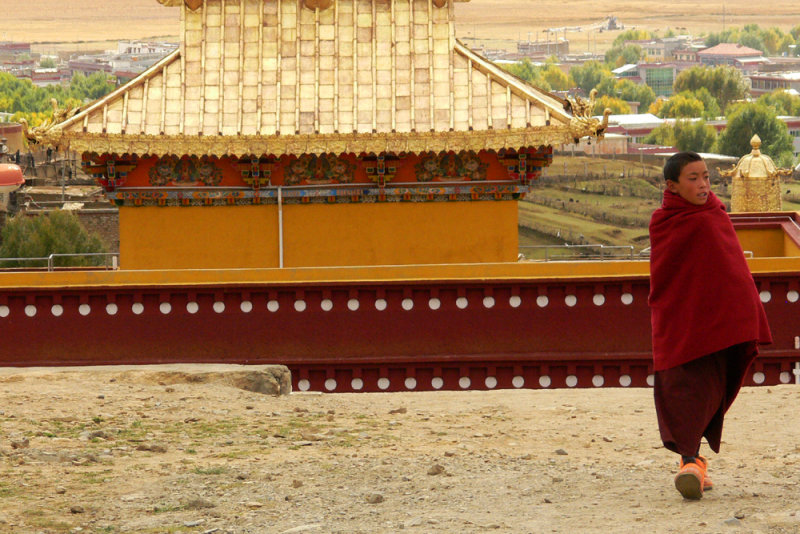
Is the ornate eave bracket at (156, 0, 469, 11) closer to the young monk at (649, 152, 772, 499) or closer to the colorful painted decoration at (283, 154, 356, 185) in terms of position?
the colorful painted decoration at (283, 154, 356, 185)

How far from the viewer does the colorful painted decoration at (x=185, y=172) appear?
15.7 meters

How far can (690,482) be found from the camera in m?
8.26

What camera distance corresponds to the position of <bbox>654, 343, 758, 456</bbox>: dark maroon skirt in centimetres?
863

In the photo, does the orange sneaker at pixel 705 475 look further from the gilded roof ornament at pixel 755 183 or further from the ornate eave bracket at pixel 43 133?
the gilded roof ornament at pixel 755 183

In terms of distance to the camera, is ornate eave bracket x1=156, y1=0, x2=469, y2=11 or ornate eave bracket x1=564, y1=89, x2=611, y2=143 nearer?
ornate eave bracket x1=564, y1=89, x2=611, y2=143

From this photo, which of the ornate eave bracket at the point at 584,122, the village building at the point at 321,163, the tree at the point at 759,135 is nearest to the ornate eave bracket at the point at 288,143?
the village building at the point at 321,163

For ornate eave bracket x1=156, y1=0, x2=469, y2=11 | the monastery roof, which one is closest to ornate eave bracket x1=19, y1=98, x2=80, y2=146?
the monastery roof

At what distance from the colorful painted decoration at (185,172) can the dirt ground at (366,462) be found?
10.4 ft

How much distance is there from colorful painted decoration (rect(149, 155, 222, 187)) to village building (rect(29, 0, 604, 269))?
13 millimetres

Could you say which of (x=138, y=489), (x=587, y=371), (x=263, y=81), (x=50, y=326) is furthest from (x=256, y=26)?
(x=138, y=489)

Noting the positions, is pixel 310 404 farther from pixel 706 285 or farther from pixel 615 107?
pixel 615 107

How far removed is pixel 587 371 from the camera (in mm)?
15297

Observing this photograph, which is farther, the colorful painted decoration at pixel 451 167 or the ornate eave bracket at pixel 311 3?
the ornate eave bracket at pixel 311 3

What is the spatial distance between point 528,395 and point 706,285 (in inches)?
183
